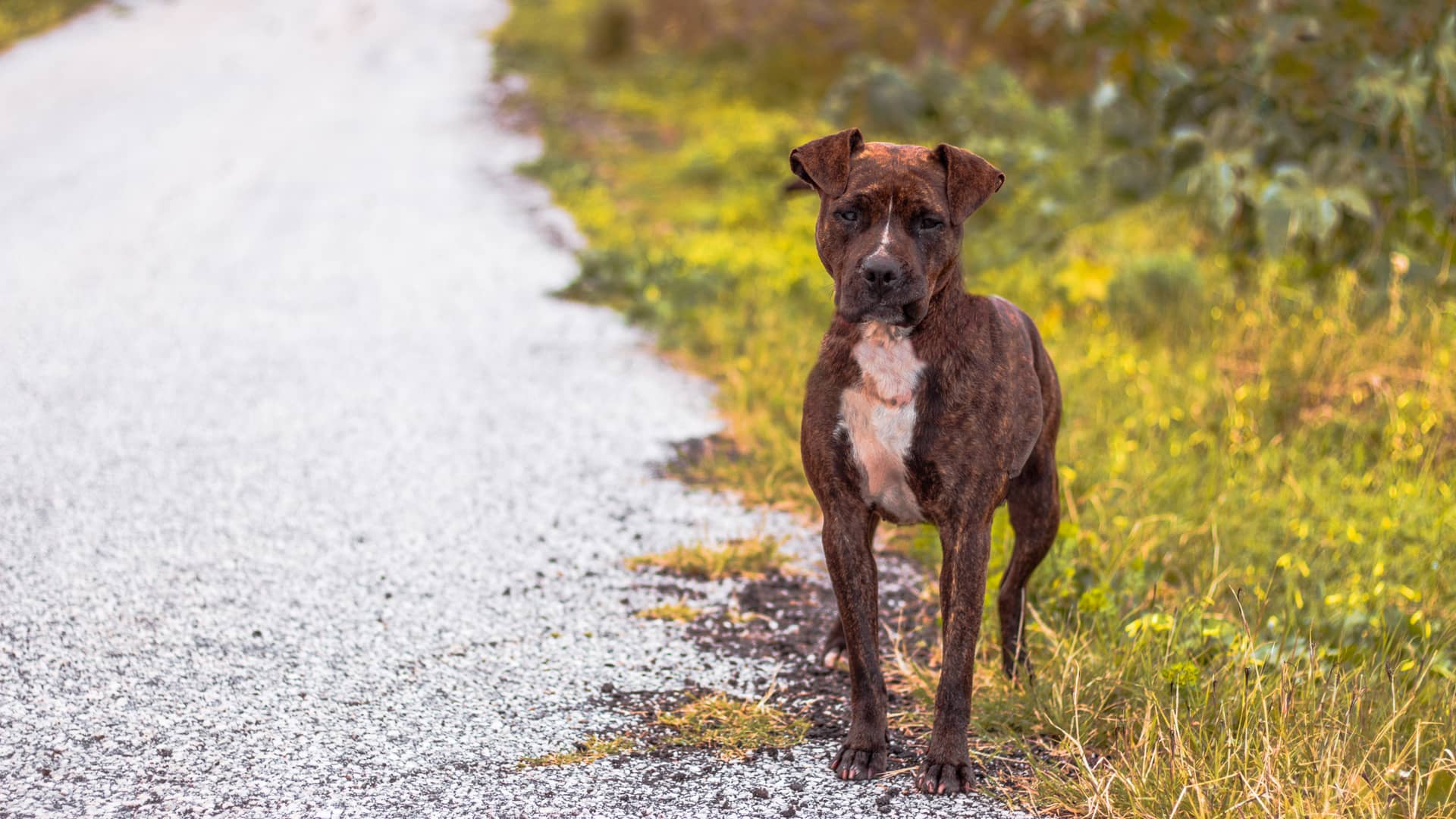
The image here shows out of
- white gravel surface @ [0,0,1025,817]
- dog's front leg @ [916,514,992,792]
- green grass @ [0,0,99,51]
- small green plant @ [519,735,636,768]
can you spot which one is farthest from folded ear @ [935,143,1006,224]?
green grass @ [0,0,99,51]

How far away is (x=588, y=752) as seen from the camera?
362 centimetres

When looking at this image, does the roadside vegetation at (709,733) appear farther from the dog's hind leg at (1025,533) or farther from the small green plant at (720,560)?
the small green plant at (720,560)

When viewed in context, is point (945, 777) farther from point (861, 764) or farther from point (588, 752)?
point (588, 752)

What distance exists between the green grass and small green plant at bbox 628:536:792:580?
13.5 metres

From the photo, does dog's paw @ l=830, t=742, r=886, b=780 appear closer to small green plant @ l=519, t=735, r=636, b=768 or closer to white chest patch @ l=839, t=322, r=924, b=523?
small green plant @ l=519, t=735, r=636, b=768

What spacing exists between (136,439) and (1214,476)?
15.2 ft

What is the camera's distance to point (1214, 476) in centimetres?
570

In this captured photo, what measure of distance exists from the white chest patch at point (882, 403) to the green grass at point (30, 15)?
48.8ft

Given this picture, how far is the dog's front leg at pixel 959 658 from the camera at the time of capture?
11.2ft

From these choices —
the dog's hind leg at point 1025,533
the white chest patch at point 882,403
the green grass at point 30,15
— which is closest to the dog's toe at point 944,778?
the dog's hind leg at point 1025,533

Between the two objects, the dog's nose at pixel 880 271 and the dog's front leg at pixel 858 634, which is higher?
the dog's nose at pixel 880 271

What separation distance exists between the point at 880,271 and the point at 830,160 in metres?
0.36

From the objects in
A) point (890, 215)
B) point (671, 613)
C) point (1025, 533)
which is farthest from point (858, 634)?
point (671, 613)

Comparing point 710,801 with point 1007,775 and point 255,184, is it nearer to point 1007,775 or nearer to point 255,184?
point 1007,775
